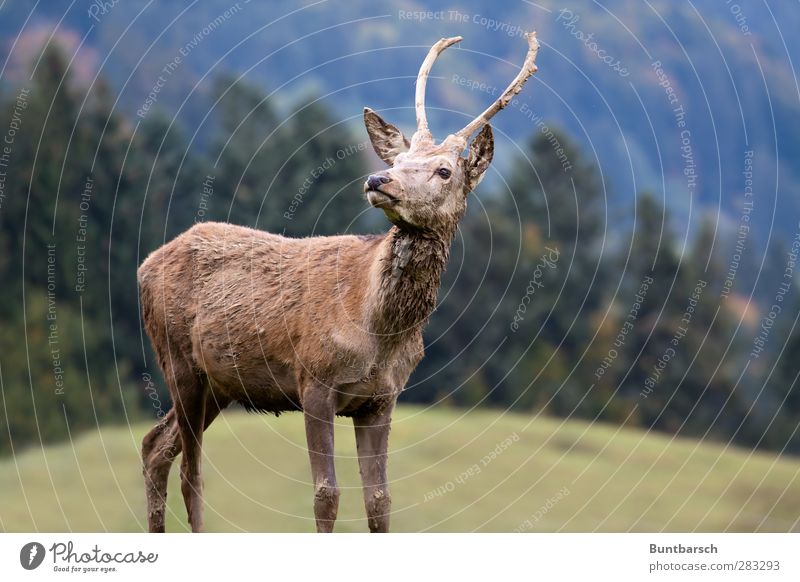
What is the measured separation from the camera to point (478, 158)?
15.1 meters

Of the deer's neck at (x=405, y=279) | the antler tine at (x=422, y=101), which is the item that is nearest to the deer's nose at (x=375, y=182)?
the deer's neck at (x=405, y=279)

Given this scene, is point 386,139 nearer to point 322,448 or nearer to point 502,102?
point 502,102

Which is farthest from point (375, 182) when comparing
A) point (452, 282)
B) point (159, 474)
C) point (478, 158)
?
point (452, 282)

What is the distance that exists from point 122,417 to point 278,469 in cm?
1422

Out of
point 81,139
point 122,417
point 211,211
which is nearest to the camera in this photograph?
point 122,417

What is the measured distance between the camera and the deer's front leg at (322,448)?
14.9m

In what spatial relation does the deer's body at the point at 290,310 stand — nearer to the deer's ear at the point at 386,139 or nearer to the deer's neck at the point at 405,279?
the deer's neck at the point at 405,279

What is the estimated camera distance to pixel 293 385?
50.9 feet

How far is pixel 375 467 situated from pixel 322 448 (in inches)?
32.9

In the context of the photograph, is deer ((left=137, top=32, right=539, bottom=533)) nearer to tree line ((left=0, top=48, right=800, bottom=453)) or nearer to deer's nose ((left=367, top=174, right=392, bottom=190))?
deer's nose ((left=367, top=174, right=392, bottom=190))

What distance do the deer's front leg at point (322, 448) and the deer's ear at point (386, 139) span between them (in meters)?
2.75

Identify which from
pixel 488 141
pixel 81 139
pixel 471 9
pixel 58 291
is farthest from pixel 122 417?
pixel 471 9

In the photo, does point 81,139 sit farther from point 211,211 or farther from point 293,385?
point 293,385

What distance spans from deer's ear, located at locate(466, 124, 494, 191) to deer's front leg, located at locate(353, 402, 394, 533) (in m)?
2.62
